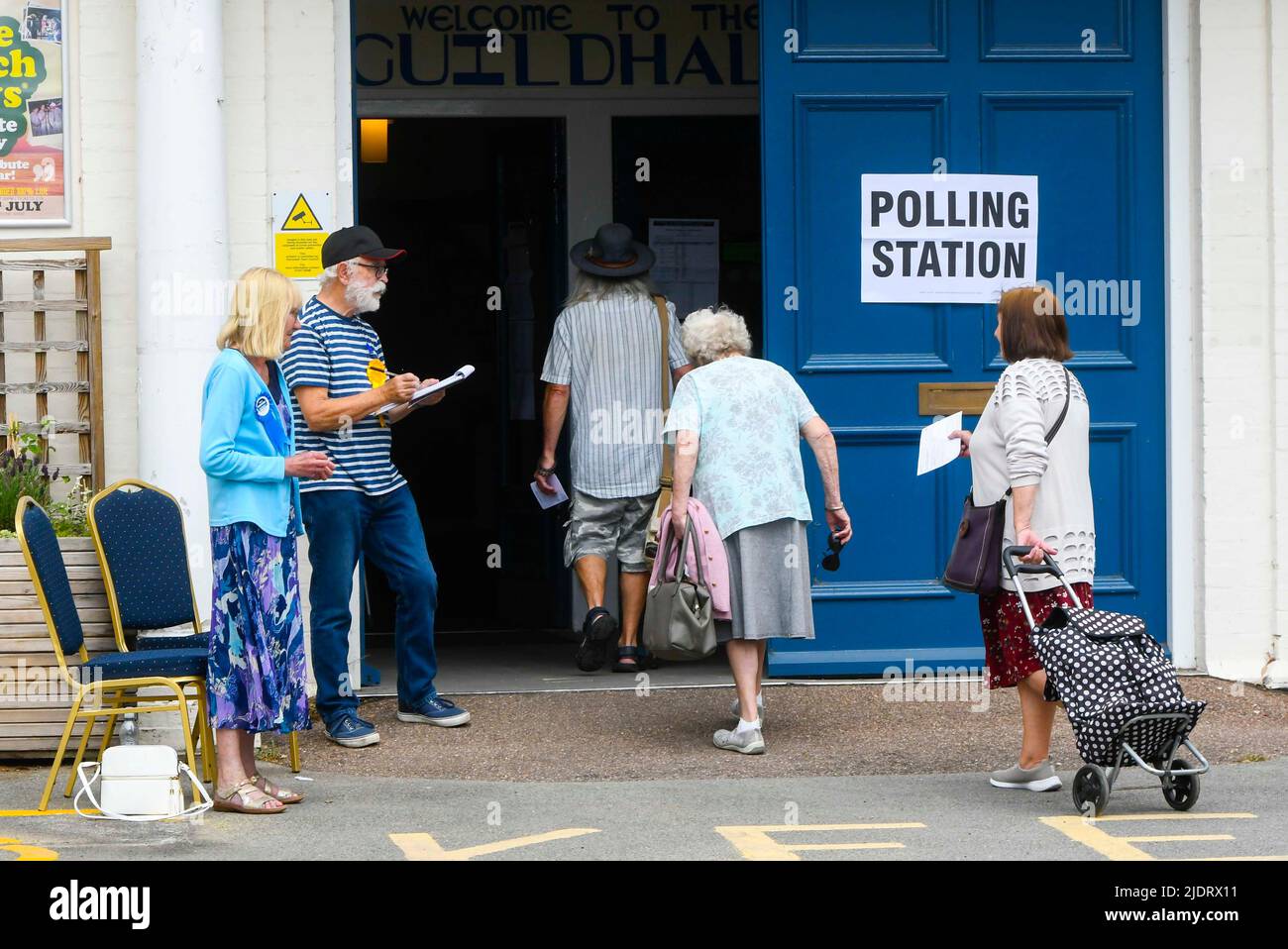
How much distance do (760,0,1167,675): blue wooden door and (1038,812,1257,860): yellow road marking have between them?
254cm

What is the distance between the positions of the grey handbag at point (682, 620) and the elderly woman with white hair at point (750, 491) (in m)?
0.14

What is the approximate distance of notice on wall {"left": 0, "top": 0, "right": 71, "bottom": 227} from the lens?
7.78 metres

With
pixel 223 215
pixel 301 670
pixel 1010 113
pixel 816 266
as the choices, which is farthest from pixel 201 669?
pixel 1010 113

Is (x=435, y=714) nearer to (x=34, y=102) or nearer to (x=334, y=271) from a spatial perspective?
(x=334, y=271)

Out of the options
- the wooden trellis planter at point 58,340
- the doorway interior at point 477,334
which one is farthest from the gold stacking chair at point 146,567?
the doorway interior at point 477,334

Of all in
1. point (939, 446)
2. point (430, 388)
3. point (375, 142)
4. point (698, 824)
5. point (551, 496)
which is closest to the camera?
point (698, 824)

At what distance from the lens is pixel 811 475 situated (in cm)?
846

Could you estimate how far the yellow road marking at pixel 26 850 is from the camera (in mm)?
5453

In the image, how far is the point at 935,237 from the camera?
334 inches

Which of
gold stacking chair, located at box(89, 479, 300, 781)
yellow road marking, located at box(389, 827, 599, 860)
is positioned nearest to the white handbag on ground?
yellow road marking, located at box(389, 827, 599, 860)

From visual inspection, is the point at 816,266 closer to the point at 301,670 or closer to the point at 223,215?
the point at 223,215

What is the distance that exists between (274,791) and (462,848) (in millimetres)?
952

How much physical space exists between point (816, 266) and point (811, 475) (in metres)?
0.95

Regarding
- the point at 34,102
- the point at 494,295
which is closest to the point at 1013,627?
the point at 34,102
